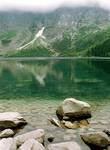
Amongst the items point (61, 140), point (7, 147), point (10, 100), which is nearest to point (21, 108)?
point (10, 100)

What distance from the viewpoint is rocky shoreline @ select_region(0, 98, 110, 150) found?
2841cm

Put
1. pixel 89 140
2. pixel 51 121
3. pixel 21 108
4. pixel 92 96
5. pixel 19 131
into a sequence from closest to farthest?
pixel 89 140
pixel 19 131
pixel 51 121
pixel 21 108
pixel 92 96

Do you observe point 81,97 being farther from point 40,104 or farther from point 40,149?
point 40,149

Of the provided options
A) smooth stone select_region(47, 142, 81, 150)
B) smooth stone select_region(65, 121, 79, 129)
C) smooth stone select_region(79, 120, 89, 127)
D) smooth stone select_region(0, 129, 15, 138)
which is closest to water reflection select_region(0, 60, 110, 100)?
smooth stone select_region(79, 120, 89, 127)

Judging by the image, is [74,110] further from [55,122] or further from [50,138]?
[50,138]

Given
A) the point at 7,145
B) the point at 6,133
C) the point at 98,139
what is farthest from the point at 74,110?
the point at 7,145

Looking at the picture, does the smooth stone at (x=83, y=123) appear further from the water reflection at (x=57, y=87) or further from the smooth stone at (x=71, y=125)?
the water reflection at (x=57, y=87)

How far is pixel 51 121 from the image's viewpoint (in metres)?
39.2

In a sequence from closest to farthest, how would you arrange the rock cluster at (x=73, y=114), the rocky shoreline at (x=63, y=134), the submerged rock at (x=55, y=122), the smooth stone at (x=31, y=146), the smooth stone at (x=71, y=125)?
the smooth stone at (x=31, y=146), the rocky shoreline at (x=63, y=134), the smooth stone at (x=71, y=125), the submerged rock at (x=55, y=122), the rock cluster at (x=73, y=114)

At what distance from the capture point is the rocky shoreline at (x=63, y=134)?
93.2 feet

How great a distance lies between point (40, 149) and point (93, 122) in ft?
46.6

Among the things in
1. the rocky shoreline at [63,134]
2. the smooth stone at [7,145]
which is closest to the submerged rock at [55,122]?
the rocky shoreline at [63,134]

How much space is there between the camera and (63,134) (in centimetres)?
3441

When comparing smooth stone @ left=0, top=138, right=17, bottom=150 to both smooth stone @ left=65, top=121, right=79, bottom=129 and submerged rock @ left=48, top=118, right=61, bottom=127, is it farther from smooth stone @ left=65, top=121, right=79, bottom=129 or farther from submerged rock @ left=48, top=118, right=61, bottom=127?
smooth stone @ left=65, top=121, right=79, bottom=129
